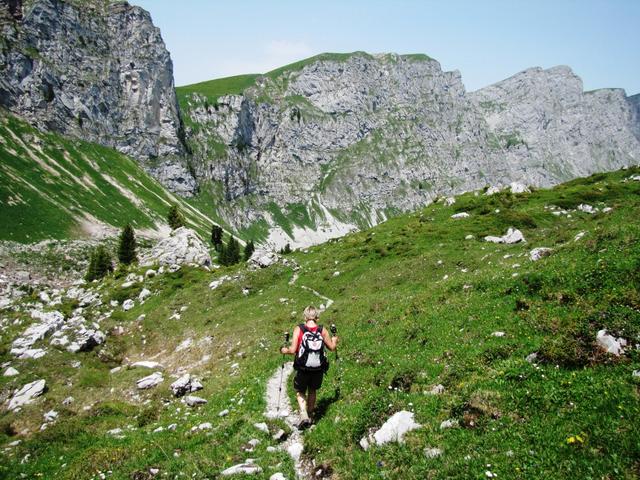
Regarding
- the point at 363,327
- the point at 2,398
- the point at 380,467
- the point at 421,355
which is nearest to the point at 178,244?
the point at 2,398

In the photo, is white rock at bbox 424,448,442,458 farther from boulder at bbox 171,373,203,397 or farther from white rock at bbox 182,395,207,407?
boulder at bbox 171,373,203,397

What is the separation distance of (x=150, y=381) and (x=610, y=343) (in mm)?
25396

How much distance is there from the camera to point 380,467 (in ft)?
33.1

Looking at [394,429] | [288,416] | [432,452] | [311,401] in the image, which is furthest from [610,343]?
[288,416]

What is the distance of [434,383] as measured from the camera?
541 inches

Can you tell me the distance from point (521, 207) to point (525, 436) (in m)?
54.0

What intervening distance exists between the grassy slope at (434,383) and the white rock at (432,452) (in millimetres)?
133

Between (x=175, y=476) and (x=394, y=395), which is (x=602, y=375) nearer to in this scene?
(x=394, y=395)

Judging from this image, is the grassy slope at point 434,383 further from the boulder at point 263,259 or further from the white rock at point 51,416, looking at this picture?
the boulder at point 263,259

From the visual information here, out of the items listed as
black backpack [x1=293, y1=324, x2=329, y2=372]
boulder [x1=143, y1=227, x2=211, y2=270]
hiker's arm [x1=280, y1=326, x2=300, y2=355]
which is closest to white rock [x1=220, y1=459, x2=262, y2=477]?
black backpack [x1=293, y1=324, x2=329, y2=372]

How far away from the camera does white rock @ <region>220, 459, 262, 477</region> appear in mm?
11602

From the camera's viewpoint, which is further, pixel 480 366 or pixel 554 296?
pixel 554 296

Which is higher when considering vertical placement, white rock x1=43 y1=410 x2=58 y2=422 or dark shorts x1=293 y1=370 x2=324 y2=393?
dark shorts x1=293 y1=370 x2=324 y2=393

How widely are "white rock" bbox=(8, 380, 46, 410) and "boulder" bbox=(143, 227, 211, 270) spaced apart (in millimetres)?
31522
